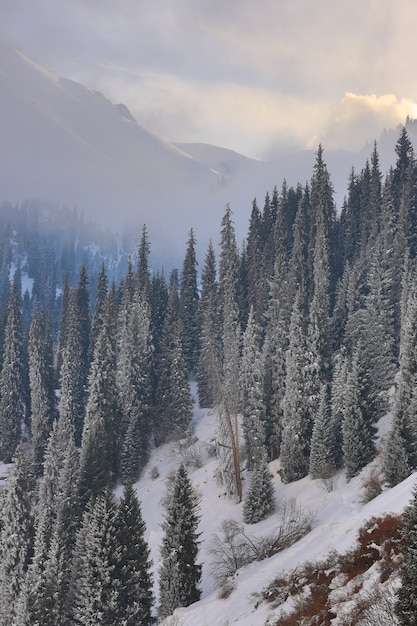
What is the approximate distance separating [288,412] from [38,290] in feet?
416

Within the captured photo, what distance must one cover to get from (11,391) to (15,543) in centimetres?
3801

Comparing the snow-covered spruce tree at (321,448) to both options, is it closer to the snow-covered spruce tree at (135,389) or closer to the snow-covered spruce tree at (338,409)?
the snow-covered spruce tree at (338,409)

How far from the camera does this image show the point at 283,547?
1252 inches

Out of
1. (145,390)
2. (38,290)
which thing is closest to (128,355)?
(145,390)

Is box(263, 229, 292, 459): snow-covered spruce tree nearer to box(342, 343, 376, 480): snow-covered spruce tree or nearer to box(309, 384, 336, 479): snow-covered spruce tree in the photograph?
box(309, 384, 336, 479): snow-covered spruce tree

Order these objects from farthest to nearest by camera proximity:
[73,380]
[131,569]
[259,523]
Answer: [73,380]
[259,523]
[131,569]

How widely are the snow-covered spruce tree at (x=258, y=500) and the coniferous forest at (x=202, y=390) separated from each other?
0.17 m

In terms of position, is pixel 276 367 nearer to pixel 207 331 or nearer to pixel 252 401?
pixel 252 401

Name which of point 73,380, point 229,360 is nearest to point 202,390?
point 229,360

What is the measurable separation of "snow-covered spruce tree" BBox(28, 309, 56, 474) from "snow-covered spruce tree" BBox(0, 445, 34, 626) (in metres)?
25.3

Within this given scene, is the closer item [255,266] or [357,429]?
[357,429]

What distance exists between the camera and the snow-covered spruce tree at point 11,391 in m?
76.8

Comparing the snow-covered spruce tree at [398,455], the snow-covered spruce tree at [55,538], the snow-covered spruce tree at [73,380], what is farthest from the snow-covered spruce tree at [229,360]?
the snow-covered spruce tree at [73,380]

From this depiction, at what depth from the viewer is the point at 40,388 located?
248 feet
